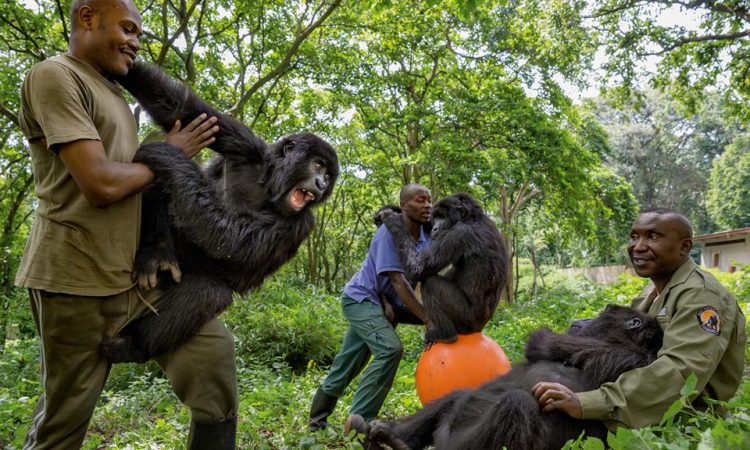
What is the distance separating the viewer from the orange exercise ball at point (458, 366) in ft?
14.5

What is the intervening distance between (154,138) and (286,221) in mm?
919

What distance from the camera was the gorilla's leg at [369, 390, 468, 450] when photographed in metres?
3.57

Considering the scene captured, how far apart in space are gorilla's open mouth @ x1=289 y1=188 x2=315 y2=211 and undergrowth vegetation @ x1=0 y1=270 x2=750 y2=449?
1.51m

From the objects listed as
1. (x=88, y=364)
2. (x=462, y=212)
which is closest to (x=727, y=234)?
(x=462, y=212)

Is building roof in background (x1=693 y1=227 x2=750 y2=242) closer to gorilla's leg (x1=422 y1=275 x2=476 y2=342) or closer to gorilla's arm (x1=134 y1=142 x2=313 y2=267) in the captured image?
gorilla's leg (x1=422 y1=275 x2=476 y2=342)

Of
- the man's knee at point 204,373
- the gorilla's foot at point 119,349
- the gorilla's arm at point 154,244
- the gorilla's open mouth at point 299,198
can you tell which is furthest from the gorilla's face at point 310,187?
the gorilla's foot at point 119,349

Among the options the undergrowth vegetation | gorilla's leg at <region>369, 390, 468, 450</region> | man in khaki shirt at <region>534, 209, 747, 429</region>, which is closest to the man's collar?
man in khaki shirt at <region>534, 209, 747, 429</region>

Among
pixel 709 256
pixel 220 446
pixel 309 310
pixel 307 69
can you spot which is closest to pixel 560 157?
pixel 307 69

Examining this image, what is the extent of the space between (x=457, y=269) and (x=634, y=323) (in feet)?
7.24

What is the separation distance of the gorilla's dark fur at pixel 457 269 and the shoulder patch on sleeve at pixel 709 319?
226 cm

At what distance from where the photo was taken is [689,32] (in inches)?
531

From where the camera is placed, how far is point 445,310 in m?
5.13

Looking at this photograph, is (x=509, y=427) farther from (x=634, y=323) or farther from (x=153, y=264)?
(x=153, y=264)

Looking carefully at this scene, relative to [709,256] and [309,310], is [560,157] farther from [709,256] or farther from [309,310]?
[709,256]
